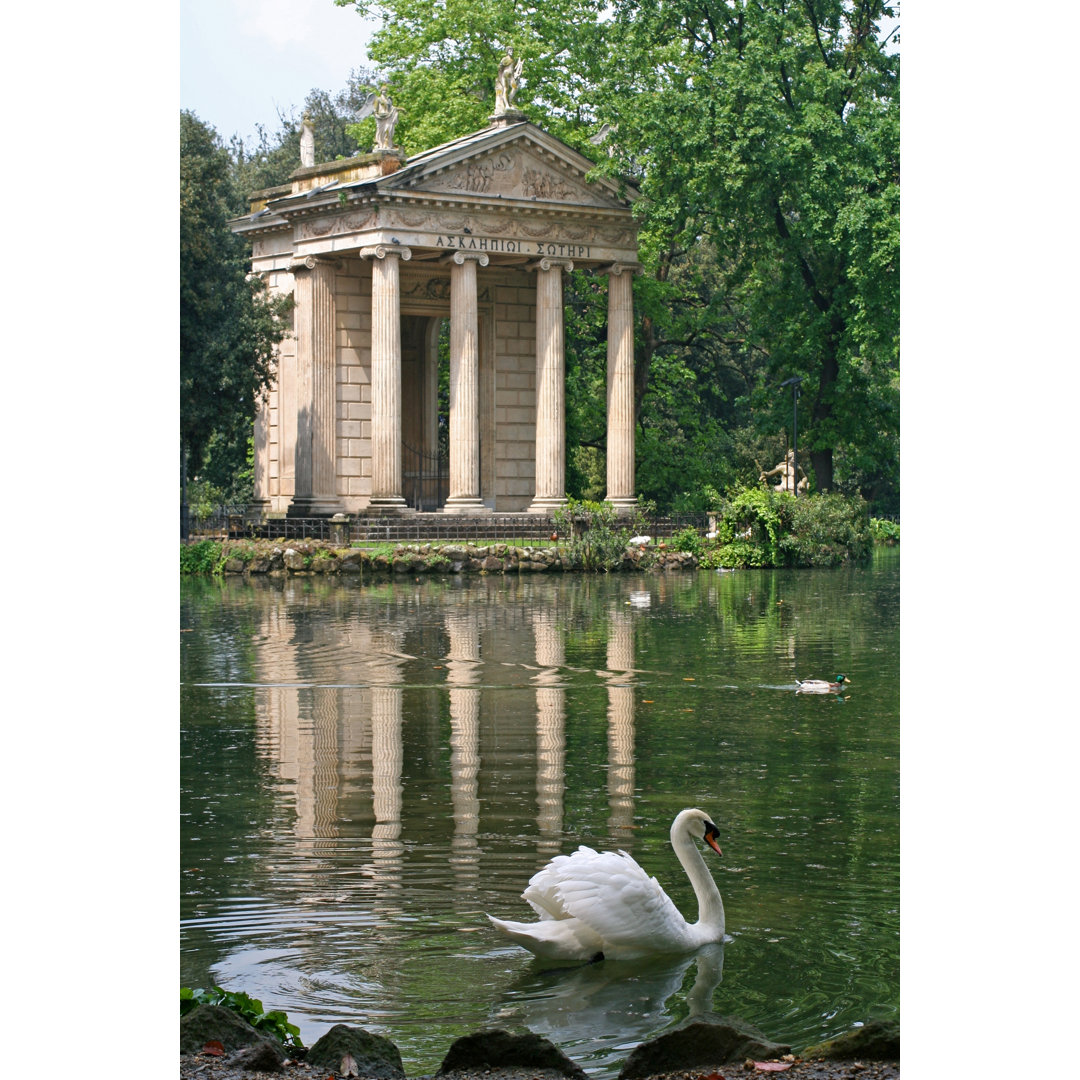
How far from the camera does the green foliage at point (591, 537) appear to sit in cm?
3812

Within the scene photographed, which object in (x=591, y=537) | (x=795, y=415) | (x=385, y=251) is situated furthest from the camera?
(x=385, y=251)

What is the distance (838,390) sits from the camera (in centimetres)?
4359

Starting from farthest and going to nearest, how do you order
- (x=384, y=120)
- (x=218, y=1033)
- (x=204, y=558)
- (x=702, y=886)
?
(x=384, y=120)
(x=204, y=558)
(x=702, y=886)
(x=218, y=1033)

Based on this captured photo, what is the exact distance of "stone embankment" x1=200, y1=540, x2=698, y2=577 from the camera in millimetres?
36781

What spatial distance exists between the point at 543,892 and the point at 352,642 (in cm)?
1432

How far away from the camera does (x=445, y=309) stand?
160ft

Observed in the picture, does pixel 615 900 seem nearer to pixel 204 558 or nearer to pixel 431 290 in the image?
pixel 204 558

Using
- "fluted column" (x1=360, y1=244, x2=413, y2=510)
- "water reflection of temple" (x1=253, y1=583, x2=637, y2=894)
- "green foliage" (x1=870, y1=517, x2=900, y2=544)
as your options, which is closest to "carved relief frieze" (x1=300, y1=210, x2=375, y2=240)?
"fluted column" (x1=360, y1=244, x2=413, y2=510)

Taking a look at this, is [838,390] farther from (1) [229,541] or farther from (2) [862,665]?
(2) [862,665]

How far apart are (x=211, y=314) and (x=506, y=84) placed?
37.4ft

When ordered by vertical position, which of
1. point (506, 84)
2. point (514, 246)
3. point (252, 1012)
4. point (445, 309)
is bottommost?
point (252, 1012)

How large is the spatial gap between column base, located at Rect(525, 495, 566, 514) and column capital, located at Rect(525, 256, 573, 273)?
274 inches

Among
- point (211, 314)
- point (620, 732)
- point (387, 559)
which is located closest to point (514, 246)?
point (211, 314)

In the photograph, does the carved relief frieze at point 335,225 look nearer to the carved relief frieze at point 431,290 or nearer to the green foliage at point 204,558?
the carved relief frieze at point 431,290
